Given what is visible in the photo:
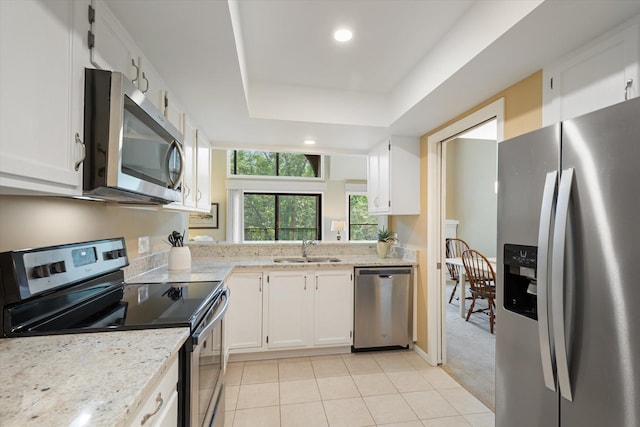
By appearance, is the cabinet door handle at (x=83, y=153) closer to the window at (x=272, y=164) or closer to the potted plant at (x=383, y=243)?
the potted plant at (x=383, y=243)

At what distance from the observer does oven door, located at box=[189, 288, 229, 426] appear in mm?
1156

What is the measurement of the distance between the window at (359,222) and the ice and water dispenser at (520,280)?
621 cm

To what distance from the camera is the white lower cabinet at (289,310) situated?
2771 millimetres

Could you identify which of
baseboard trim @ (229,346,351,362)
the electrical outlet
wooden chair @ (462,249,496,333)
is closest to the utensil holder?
the electrical outlet

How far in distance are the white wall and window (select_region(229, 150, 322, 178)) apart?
10.3 ft

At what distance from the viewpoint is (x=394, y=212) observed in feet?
9.93

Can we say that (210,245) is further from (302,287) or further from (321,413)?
(321,413)

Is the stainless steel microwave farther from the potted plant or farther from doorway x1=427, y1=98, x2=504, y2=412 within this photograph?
the potted plant

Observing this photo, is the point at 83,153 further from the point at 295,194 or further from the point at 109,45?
the point at 295,194

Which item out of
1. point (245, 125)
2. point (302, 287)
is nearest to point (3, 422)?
point (302, 287)

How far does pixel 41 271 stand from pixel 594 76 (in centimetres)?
248

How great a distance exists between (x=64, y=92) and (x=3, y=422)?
0.89 metres

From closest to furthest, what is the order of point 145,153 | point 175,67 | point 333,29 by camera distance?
point 145,153, point 175,67, point 333,29

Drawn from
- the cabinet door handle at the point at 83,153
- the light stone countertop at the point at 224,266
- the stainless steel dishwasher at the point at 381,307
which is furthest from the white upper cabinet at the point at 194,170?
the stainless steel dishwasher at the point at 381,307
